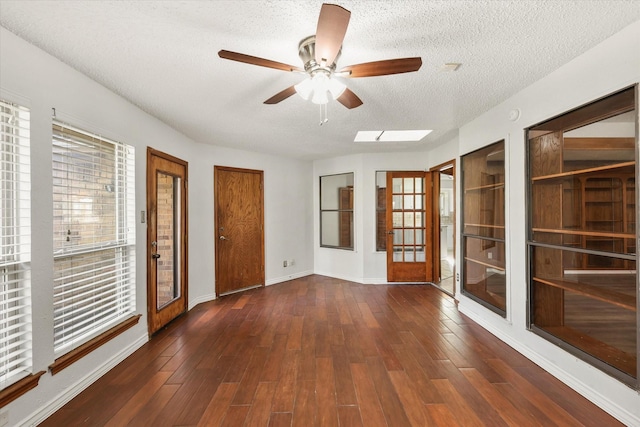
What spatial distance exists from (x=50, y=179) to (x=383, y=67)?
2302 millimetres

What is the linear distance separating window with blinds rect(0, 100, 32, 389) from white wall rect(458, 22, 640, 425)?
3703mm

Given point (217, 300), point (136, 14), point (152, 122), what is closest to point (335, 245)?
point (217, 300)

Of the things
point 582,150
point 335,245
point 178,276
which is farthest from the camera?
point 335,245

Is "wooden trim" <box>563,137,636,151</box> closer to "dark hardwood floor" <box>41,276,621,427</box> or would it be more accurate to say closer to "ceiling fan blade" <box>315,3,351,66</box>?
"dark hardwood floor" <box>41,276,621,427</box>

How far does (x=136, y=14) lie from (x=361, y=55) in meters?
1.34

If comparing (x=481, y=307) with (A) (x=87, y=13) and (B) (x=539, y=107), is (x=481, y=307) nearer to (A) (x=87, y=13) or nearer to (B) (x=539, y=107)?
(B) (x=539, y=107)

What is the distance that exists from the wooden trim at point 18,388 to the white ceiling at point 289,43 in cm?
208

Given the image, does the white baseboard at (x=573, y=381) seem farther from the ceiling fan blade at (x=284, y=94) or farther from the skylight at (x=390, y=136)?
the ceiling fan blade at (x=284, y=94)

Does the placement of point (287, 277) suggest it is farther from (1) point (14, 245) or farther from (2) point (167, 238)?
(1) point (14, 245)

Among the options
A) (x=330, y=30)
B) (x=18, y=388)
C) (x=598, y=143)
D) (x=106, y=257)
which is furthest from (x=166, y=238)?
(x=598, y=143)

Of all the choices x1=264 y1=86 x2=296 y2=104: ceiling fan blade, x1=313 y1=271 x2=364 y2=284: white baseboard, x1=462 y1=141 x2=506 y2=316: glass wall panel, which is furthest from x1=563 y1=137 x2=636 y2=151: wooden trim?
x1=313 y1=271 x2=364 y2=284: white baseboard

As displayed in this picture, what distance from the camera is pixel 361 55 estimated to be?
188 cm

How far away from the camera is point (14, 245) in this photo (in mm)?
1625

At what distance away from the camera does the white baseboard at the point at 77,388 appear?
1.72 metres
